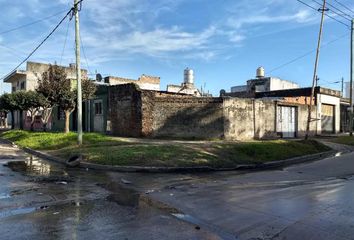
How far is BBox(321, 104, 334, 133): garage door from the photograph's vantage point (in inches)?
1428

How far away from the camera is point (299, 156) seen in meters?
18.2

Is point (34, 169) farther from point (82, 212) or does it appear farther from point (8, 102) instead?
point (8, 102)

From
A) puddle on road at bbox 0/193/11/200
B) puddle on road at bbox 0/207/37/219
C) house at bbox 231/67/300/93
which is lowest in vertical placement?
puddle on road at bbox 0/207/37/219

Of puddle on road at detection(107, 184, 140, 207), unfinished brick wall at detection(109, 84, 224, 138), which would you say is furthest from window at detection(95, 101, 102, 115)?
puddle on road at detection(107, 184, 140, 207)

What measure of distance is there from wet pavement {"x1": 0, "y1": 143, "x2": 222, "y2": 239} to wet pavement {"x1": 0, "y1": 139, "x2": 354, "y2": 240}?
15 mm

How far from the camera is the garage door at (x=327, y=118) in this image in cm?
3628

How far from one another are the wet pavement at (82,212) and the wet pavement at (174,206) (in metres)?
0.01

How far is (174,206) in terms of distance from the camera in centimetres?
785

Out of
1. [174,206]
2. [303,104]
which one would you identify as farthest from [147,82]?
[174,206]

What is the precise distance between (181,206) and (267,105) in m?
20.1

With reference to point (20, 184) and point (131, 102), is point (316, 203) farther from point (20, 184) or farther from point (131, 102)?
point (131, 102)

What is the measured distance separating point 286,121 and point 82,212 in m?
24.0

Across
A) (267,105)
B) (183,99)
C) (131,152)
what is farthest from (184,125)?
(131,152)

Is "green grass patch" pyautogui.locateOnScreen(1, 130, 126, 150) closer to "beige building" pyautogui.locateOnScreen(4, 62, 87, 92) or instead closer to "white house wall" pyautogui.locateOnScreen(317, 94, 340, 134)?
"white house wall" pyautogui.locateOnScreen(317, 94, 340, 134)
